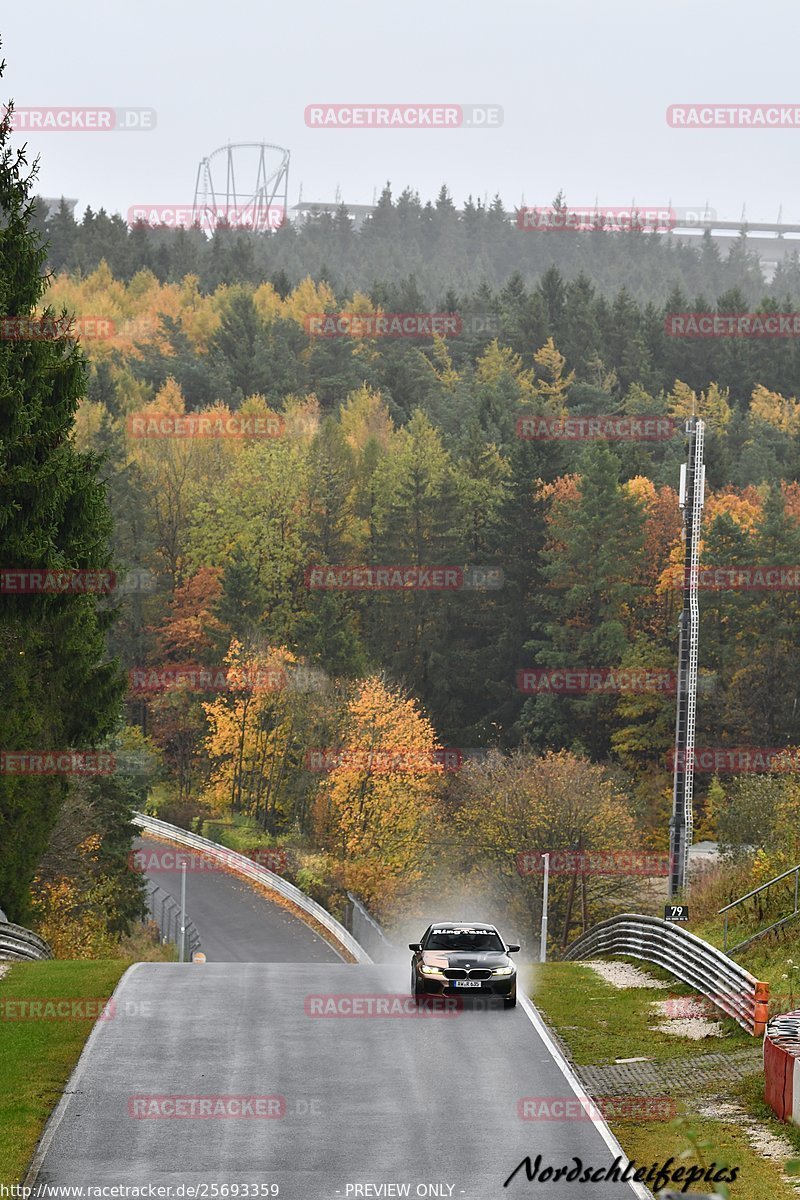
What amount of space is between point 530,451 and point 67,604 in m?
68.8

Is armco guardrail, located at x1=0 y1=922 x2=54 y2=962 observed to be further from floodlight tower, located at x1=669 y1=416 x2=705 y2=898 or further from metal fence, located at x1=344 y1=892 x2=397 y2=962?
metal fence, located at x1=344 y1=892 x2=397 y2=962

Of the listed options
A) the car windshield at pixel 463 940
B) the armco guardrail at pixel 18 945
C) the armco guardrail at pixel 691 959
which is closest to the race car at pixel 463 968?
the car windshield at pixel 463 940

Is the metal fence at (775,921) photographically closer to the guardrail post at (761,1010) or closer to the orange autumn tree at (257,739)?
the guardrail post at (761,1010)

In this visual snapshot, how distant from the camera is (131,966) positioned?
1155 inches

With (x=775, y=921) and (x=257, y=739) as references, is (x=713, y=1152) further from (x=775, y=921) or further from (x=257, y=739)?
(x=257, y=739)

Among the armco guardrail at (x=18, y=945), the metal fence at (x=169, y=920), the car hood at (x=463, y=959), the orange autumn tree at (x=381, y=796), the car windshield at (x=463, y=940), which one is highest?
the car windshield at (x=463, y=940)

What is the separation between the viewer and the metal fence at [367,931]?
203ft

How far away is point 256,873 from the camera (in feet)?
249

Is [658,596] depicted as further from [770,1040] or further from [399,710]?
[770,1040]

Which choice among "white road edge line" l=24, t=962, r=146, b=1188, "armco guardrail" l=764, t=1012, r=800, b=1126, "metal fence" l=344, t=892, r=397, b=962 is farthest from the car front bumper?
"metal fence" l=344, t=892, r=397, b=962

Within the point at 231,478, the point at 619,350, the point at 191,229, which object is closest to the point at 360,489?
the point at 231,478

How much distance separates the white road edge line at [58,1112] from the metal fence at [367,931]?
39.0 m

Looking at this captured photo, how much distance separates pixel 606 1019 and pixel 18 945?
12104 mm

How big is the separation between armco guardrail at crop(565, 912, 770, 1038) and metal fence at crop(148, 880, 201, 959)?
29.2 metres
